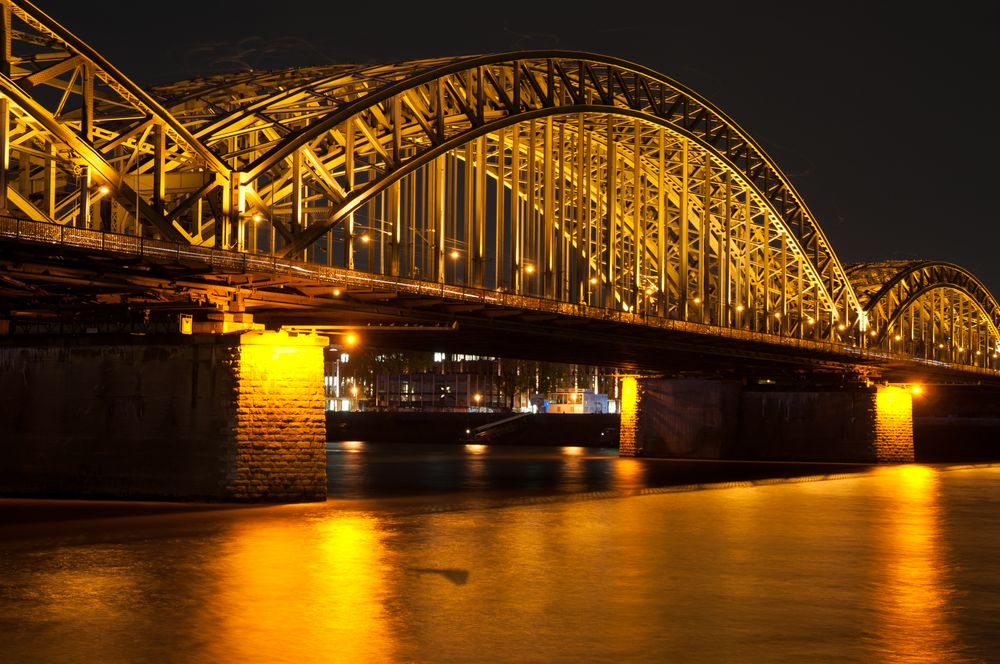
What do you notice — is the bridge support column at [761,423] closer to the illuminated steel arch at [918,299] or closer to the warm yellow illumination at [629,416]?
the warm yellow illumination at [629,416]

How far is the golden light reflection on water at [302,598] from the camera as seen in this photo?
2012 cm

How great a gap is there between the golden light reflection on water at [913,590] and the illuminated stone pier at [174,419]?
1934 centimetres

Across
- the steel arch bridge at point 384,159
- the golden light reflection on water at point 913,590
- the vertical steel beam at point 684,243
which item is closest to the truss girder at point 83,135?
the steel arch bridge at point 384,159

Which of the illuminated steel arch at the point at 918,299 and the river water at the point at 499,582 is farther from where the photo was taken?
the illuminated steel arch at the point at 918,299

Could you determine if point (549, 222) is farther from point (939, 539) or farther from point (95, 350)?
point (939, 539)

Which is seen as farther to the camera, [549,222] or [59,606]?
[549,222]

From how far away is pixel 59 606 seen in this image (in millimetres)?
23844

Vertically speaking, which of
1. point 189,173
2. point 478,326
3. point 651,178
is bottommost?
point 478,326

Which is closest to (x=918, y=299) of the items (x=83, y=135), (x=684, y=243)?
(x=684, y=243)

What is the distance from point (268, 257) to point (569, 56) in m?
33.7

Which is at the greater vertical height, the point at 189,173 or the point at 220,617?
the point at 189,173

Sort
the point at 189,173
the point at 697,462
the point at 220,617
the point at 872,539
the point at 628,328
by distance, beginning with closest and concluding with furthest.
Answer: the point at 220,617, the point at 872,539, the point at 189,173, the point at 628,328, the point at 697,462

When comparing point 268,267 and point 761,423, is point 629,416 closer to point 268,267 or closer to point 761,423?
point 761,423

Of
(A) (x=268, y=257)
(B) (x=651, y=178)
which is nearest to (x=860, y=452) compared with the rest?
(B) (x=651, y=178)
